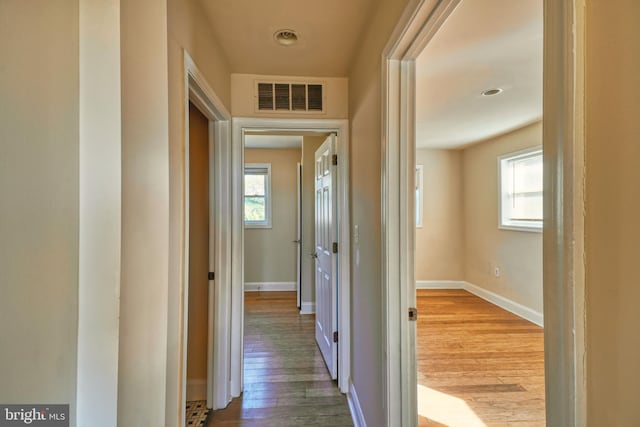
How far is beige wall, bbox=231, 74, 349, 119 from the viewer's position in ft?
7.06

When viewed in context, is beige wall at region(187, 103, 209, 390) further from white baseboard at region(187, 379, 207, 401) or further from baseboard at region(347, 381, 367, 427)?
baseboard at region(347, 381, 367, 427)

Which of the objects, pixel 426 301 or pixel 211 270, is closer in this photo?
pixel 211 270

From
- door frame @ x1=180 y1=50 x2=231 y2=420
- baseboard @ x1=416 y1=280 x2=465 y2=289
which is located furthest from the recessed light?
baseboard @ x1=416 y1=280 x2=465 y2=289

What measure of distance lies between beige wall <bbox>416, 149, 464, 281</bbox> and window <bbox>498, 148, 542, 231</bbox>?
36.9 inches

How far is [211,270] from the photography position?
202 centimetres

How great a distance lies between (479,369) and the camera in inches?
99.2

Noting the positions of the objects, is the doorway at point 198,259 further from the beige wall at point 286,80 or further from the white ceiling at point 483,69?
A: the white ceiling at point 483,69

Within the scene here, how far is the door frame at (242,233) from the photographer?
6.96ft

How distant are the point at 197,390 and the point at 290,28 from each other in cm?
256

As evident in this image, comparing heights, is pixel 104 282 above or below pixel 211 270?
above

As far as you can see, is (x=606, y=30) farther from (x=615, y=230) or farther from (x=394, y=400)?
(x=394, y=400)

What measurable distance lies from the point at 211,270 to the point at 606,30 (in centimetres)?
Result: 211

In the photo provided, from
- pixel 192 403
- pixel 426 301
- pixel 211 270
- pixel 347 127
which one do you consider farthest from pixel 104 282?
pixel 426 301

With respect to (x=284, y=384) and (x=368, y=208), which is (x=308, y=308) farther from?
(x=368, y=208)
